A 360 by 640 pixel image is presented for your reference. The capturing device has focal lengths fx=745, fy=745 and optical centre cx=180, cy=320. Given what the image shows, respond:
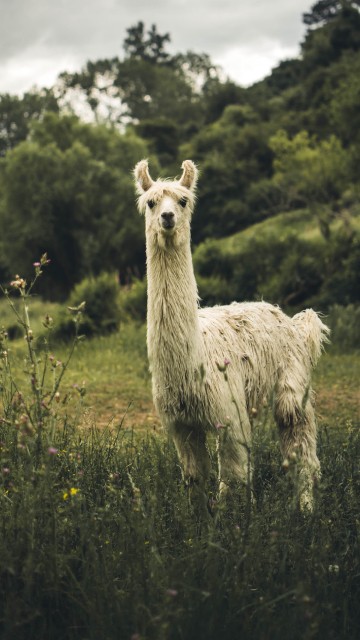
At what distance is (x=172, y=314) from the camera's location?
463cm

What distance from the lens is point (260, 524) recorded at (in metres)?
3.89

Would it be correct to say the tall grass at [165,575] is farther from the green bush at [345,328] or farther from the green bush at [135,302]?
the green bush at [135,302]

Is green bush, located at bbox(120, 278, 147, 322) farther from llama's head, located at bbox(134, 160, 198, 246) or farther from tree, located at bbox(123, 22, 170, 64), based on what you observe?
tree, located at bbox(123, 22, 170, 64)

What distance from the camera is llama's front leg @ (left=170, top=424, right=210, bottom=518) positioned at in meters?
4.84

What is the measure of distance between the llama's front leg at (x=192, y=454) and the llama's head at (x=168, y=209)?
1.23 m

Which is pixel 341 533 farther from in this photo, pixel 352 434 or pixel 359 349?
pixel 359 349

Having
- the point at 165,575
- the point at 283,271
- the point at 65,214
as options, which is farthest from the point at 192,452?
the point at 65,214

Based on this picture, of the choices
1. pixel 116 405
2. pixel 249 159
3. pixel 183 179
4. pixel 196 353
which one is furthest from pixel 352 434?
pixel 249 159

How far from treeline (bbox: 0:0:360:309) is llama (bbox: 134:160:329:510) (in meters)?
12.5

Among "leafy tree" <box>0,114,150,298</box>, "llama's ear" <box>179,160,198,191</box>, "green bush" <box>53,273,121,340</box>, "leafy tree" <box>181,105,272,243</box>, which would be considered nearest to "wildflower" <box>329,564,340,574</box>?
"llama's ear" <box>179,160,198,191</box>

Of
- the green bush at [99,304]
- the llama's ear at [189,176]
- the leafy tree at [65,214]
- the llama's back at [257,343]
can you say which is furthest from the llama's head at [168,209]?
the leafy tree at [65,214]

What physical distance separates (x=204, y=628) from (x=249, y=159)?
129 ft

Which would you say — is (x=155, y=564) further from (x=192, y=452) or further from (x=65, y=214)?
(x=65, y=214)

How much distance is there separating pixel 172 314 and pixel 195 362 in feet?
1.09
